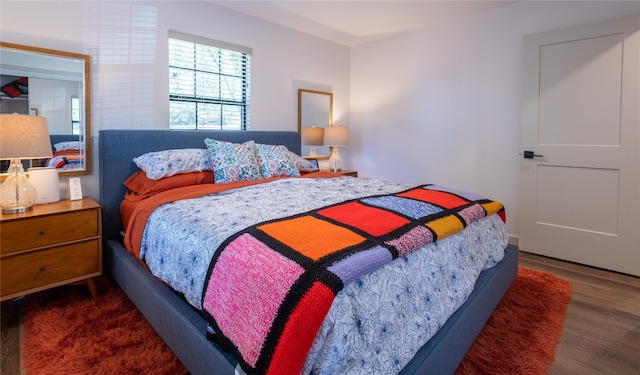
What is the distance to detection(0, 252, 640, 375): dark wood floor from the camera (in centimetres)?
162

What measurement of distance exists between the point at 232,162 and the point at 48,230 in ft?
4.08

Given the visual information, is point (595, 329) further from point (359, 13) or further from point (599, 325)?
point (359, 13)

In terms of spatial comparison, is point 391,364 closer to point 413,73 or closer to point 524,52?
point 524,52

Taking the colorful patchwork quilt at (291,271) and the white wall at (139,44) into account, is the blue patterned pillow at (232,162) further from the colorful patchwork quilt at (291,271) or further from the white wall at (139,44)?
the colorful patchwork quilt at (291,271)

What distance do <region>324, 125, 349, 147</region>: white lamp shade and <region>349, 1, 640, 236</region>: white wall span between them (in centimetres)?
61

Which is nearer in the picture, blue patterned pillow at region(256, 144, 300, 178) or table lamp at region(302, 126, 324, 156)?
blue patterned pillow at region(256, 144, 300, 178)

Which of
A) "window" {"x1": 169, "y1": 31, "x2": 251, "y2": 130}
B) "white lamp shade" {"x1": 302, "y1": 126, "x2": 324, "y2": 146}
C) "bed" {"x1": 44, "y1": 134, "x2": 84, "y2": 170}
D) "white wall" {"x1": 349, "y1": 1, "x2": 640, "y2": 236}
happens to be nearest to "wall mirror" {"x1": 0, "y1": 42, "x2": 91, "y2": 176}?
"bed" {"x1": 44, "y1": 134, "x2": 84, "y2": 170}

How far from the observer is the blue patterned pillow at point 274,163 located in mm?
2886

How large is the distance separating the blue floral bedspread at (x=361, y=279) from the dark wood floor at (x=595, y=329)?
1.86 ft

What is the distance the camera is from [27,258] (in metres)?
1.94

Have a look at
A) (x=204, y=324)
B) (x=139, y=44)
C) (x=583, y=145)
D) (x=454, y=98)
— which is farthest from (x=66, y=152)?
(x=583, y=145)

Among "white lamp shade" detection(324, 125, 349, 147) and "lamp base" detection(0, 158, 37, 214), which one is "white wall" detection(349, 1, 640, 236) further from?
"lamp base" detection(0, 158, 37, 214)

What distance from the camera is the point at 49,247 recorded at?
202cm

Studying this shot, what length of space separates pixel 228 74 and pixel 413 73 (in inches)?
84.1
